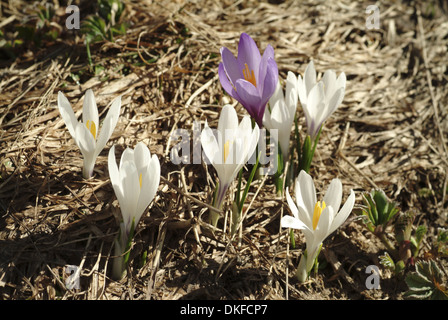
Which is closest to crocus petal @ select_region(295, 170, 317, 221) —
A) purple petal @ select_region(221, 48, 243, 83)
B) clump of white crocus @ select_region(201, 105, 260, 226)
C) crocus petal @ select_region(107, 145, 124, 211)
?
clump of white crocus @ select_region(201, 105, 260, 226)

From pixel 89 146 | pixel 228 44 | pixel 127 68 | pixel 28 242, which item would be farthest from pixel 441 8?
pixel 28 242

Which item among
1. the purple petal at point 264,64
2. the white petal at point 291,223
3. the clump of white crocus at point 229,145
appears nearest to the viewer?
the white petal at point 291,223

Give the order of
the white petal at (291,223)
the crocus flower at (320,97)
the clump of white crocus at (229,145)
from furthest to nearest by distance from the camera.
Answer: the crocus flower at (320,97), the clump of white crocus at (229,145), the white petal at (291,223)

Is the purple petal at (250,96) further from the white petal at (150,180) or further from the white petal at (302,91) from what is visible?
the white petal at (150,180)

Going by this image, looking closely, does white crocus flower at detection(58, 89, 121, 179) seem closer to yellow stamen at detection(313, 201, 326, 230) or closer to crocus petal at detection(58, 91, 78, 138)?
crocus petal at detection(58, 91, 78, 138)

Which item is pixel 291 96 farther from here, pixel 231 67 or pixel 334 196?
pixel 334 196

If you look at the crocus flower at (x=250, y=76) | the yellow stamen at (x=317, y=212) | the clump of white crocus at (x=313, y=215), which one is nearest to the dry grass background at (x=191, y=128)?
the clump of white crocus at (x=313, y=215)
